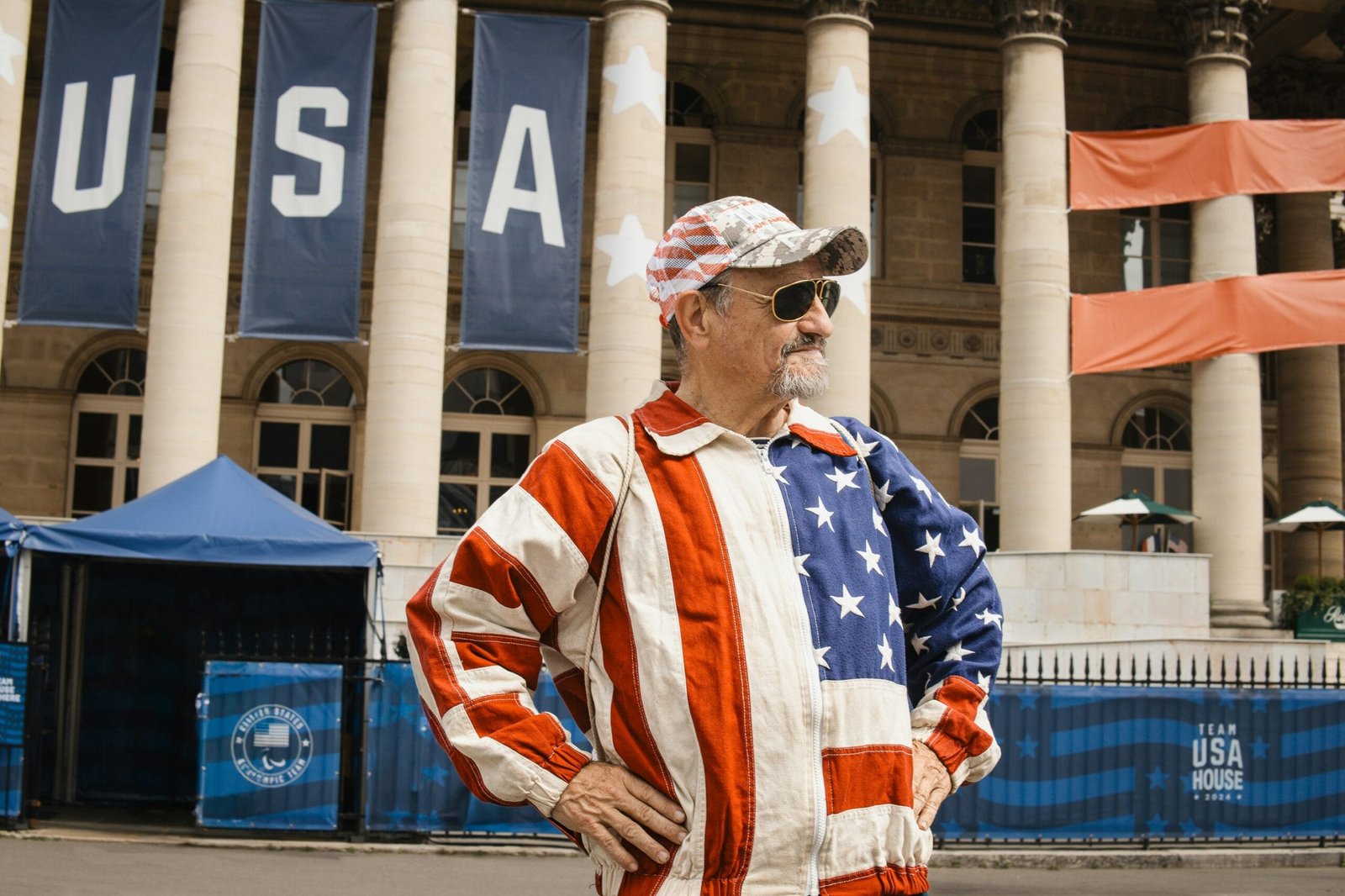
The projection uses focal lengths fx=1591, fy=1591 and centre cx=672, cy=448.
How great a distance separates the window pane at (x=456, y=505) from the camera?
82.4 ft

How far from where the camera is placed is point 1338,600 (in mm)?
21766

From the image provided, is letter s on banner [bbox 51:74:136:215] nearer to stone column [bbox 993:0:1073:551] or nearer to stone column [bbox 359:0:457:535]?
stone column [bbox 359:0:457:535]

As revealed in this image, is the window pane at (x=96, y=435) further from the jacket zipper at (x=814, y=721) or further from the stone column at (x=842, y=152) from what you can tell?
the jacket zipper at (x=814, y=721)

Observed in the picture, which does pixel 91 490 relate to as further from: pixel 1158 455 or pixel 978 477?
pixel 1158 455

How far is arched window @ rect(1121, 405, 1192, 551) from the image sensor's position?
28031 millimetres

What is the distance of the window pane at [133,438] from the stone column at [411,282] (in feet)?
20.6

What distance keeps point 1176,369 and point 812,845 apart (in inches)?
1087

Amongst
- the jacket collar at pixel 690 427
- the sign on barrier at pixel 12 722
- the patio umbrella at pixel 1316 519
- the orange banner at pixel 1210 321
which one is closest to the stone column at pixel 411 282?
the sign on barrier at pixel 12 722

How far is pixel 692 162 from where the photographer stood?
2733 cm

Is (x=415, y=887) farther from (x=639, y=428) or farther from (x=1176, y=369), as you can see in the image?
(x=1176, y=369)

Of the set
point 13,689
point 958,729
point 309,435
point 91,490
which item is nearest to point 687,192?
point 309,435

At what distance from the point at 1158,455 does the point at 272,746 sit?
66.5 ft

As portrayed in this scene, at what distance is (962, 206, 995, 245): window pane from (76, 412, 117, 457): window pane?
14805 millimetres

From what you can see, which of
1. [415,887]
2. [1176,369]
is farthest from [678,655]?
[1176,369]
